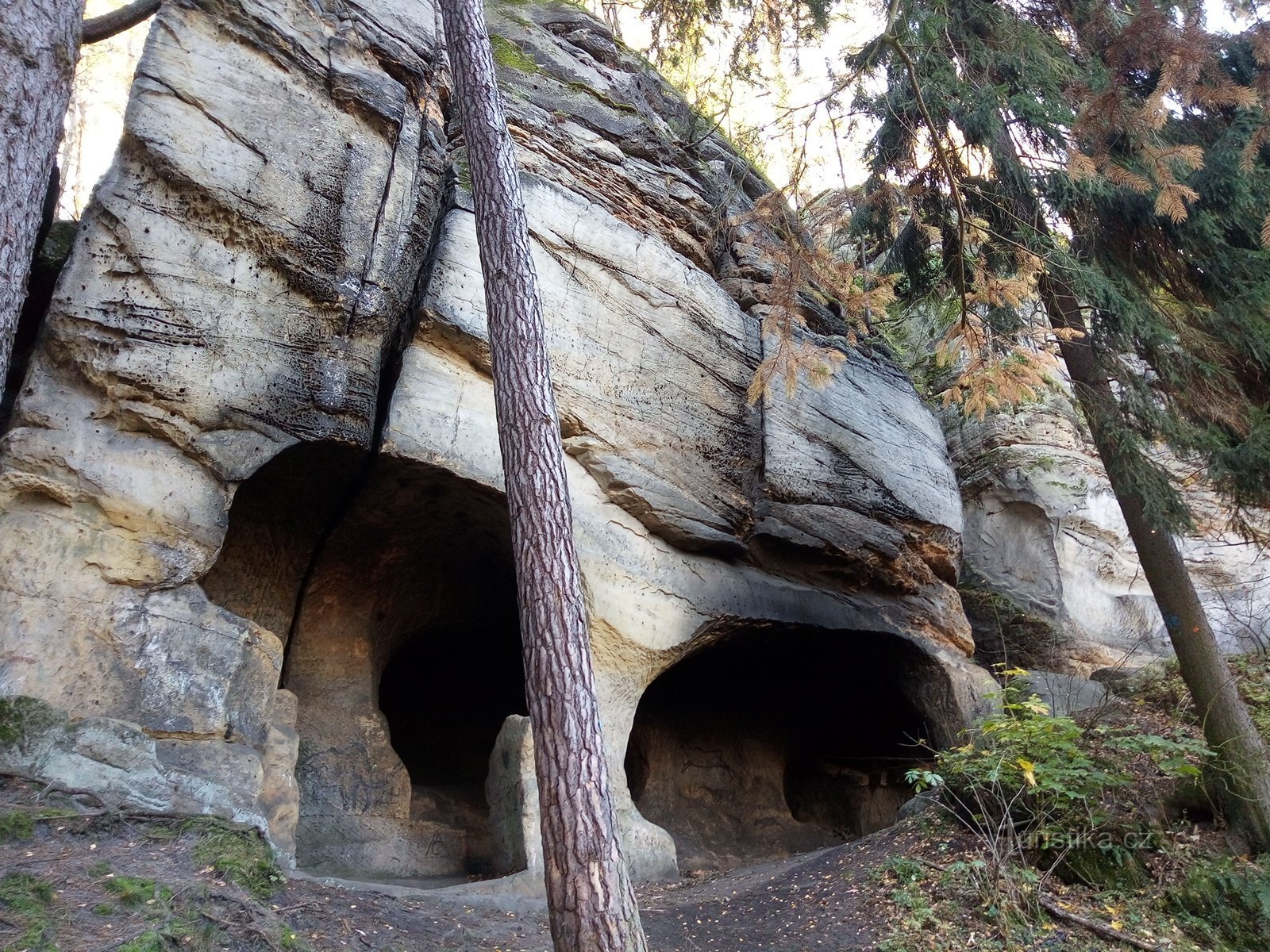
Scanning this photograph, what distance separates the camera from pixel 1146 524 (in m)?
8.19

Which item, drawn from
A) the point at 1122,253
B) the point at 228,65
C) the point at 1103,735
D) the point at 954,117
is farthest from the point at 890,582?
the point at 228,65

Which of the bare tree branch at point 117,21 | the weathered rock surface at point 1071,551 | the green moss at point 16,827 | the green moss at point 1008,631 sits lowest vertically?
the green moss at point 16,827

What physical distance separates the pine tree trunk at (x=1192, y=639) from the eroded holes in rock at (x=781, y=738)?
2725 millimetres

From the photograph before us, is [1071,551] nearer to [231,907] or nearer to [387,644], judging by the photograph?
[387,644]

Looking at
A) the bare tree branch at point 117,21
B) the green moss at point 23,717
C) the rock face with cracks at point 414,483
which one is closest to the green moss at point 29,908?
the rock face with cracks at point 414,483

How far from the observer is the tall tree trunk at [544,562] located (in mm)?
4082

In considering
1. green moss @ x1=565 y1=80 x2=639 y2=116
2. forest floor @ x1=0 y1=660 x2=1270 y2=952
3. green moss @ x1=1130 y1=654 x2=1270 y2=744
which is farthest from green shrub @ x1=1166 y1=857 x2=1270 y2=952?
green moss @ x1=565 y1=80 x2=639 y2=116

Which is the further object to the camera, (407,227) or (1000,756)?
(407,227)

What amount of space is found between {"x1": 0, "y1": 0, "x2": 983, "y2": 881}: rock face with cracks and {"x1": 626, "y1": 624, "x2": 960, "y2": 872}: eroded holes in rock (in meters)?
0.05

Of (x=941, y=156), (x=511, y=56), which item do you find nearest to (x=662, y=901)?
(x=941, y=156)

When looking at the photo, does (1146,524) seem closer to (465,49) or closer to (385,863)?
(465,49)

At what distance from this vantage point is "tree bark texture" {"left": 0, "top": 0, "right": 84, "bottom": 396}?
194 inches

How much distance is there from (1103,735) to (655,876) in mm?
3962

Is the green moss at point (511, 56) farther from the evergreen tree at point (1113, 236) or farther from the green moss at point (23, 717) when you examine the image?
the green moss at point (23, 717)
